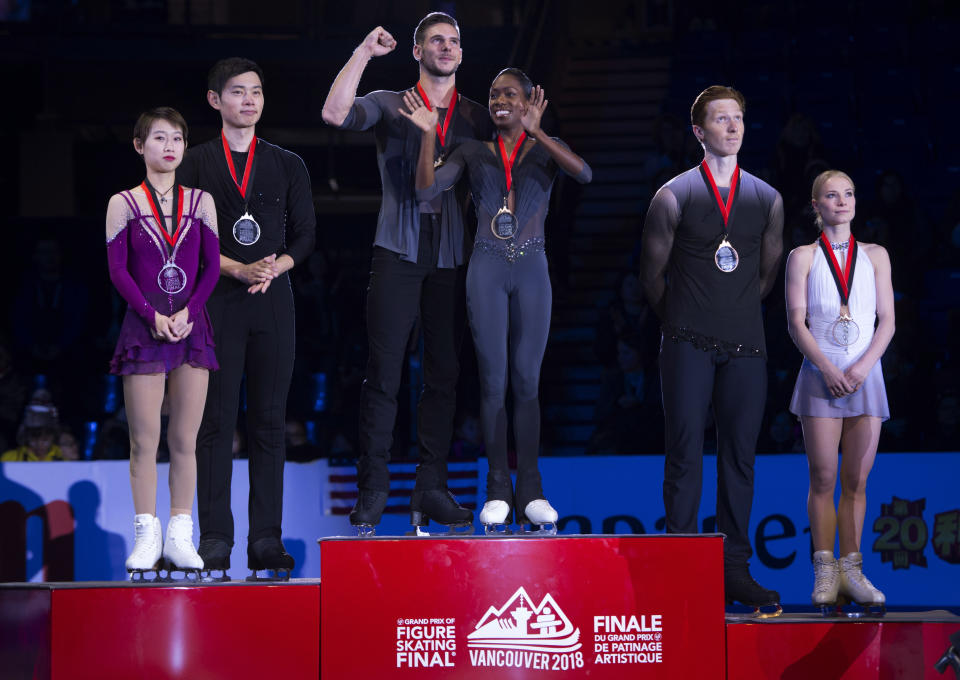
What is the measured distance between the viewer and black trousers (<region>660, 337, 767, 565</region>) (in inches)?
164

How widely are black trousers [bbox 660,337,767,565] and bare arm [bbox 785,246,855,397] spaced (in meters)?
0.19

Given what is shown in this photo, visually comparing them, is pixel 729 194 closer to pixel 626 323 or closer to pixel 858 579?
pixel 858 579

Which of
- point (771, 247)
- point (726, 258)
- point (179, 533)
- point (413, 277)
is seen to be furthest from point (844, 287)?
point (179, 533)

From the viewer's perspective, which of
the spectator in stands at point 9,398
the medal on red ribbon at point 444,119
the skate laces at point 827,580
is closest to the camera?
the skate laces at point 827,580

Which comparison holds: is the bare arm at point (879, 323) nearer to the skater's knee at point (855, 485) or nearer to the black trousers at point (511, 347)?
the skater's knee at point (855, 485)

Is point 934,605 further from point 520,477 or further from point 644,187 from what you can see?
point 644,187

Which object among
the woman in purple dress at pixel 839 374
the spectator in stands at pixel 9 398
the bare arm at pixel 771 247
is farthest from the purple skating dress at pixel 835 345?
the spectator in stands at pixel 9 398

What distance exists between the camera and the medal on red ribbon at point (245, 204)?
167 inches

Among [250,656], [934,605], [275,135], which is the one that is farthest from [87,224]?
[934,605]

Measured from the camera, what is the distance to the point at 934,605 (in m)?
6.43

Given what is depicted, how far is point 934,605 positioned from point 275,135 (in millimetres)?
8240

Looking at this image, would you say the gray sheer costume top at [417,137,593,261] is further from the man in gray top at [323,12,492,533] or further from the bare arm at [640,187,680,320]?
the bare arm at [640,187,680,320]

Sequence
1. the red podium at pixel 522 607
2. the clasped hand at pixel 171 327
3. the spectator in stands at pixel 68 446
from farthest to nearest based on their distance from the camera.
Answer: the spectator in stands at pixel 68 446
the clasped hand at pixel 171 327
the red podium at pixel 522 607

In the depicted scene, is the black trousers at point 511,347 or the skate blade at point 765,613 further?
the black trousers at point 511,347
